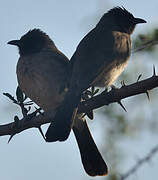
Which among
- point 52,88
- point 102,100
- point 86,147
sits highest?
point 102,100

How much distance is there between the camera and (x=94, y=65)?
4.34 metres

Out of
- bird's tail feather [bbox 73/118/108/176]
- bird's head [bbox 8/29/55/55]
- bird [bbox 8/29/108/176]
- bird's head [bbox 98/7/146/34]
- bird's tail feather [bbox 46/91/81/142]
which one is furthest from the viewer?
bird's head [bbox 8/29/55/55]

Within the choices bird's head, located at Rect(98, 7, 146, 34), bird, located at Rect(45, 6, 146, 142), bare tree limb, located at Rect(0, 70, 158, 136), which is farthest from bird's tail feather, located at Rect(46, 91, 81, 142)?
bird's head, located at Rect(98, 7, 146, 34)

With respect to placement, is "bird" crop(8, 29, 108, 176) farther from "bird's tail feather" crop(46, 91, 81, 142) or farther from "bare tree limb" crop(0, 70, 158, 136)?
"bare tree limb" crop(0, 70, 158, 136)

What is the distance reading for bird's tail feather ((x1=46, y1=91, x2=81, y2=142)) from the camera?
12.1 ft

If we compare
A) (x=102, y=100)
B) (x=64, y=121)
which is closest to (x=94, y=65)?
(x=64, y=121)

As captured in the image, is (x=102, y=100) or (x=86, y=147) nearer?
(x=102, y=100)

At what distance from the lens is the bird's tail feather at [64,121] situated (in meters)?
3.68

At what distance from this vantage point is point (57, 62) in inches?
211

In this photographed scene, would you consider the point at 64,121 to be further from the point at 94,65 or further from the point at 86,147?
the point at 86,147

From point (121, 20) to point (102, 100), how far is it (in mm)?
3004

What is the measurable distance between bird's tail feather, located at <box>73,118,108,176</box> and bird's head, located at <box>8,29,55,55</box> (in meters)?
1.40

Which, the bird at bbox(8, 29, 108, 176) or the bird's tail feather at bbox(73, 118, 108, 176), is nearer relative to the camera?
the bird's tail feather at bbox(73, 118, 108, 176)

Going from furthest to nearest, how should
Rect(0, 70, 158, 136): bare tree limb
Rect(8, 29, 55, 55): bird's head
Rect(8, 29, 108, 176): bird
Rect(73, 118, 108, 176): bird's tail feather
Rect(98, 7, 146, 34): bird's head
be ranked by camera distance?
Rect(8, 29, 55, 55): bird's head
Rect(98, 7, 146, 34): bird's head
Rect(8, 29, 108, 176): bird
Rect(73, 118, 108, 176): bird's tail feather
Rect(0, 70, 158, 136): bare tree limb
